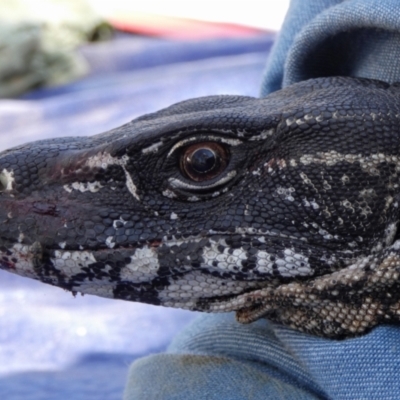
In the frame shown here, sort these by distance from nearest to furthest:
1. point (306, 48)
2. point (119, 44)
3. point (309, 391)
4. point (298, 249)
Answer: point (298, 249)
point (309, 391)
point (306, 48)
point (119, 44)

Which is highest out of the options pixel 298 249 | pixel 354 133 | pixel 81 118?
pixel 354 133

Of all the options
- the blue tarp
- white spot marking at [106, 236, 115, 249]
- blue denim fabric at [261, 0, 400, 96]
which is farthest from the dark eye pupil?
the blue tarp

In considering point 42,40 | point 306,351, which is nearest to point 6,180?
point 306,351

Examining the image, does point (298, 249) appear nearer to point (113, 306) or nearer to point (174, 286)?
point (174, 286)

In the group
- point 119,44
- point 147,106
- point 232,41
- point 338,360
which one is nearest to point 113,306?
point 147,106

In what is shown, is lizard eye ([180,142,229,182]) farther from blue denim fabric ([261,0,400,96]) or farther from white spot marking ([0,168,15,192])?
blue denim fabric ([261,0,400,96])

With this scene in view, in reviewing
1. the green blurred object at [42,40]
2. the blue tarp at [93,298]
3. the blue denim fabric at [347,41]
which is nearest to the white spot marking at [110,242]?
the blue denim fabric at [347,41]
